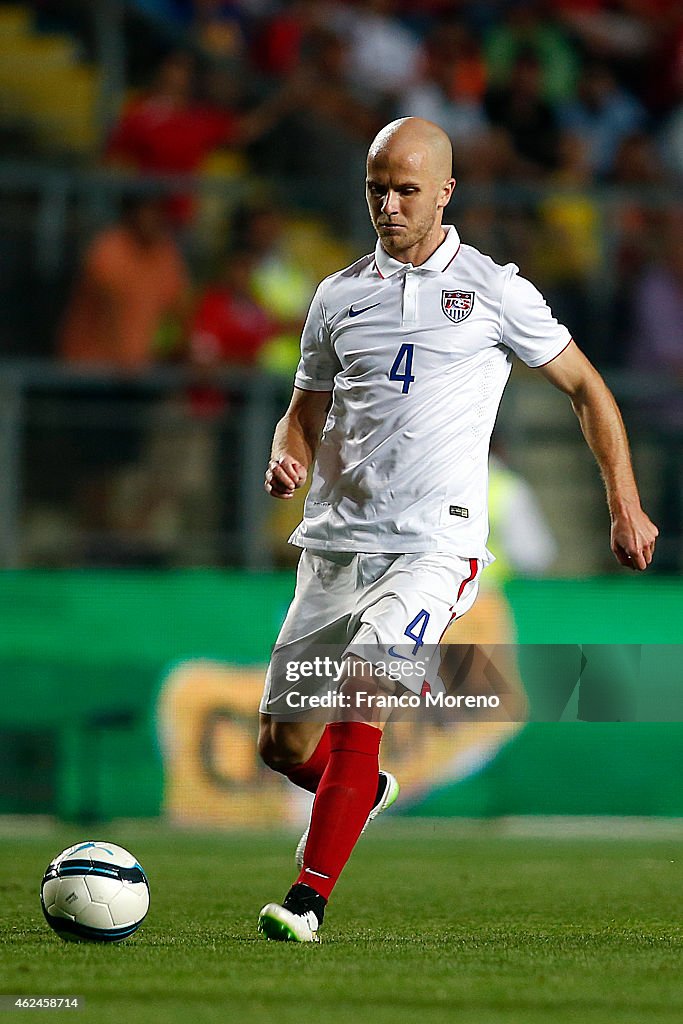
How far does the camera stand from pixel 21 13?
12.7 m

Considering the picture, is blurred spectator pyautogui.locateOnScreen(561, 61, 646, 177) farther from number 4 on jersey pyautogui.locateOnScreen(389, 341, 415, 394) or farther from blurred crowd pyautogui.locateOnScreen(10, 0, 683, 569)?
number 4 on jersey pyautogui.locateOnScreen(389, 341, 415, 394)

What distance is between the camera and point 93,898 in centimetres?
489

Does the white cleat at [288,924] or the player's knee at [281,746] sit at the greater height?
the player's knee at [281,746]

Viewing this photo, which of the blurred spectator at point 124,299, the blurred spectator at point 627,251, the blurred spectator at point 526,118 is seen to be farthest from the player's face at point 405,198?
the blurred spectator at point 526,118

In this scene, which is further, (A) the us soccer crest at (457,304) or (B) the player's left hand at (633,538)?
(A) the us soccer crest at (457,304)

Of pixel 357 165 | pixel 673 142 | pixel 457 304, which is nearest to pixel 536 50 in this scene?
pixel 673 142

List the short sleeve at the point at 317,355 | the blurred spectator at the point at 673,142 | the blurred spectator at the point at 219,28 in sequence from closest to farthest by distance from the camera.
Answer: the short sleeve at the point at 317,355 → the blurred spectator at the point at 219,28 → the blurred spectator at the point at 673,142

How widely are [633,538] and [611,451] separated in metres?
0.31

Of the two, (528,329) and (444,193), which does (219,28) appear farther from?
(528,329)

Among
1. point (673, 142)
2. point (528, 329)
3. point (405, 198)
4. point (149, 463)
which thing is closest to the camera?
point (405, 198)

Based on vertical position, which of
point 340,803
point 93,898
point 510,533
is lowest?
point 93,898

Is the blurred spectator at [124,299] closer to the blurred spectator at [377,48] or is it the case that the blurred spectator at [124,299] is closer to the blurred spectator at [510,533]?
the blurred spectator at [510,533]

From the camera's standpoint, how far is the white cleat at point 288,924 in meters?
4.82

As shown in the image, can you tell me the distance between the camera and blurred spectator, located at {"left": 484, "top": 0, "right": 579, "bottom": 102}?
1304 cm
